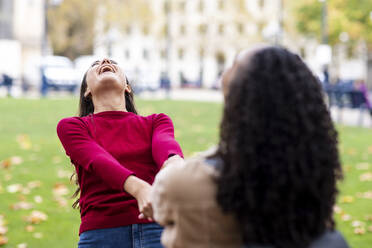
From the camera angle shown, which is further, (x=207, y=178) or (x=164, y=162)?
(x=164, y=162)

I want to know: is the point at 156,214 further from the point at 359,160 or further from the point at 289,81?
the point at 359,160

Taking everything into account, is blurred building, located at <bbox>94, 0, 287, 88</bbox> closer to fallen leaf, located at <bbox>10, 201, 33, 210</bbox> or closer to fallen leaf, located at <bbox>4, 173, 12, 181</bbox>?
fallen leaf, located at <bbox>4, 173, 12, 181</bbox>

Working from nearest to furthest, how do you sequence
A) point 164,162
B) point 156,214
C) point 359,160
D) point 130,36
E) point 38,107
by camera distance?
point 156,214 → point 164,162 → point 359,160 → point 38,107 → point 130,36

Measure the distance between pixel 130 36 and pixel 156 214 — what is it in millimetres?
87861

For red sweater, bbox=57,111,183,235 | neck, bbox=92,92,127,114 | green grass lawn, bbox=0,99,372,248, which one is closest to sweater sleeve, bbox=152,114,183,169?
red sweater, bbox=57,111,183,235

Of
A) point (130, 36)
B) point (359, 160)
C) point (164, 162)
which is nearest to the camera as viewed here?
point (164, 162)

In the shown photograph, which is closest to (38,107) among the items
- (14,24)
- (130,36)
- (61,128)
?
(61,128)

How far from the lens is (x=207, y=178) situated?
1.75 metres

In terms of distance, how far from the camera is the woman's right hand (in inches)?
86.7

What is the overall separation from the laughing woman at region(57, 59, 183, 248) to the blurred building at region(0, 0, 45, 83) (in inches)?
1399

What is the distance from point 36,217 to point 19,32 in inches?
1316

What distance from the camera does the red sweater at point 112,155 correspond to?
246cm

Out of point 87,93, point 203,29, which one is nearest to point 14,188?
point 87,93

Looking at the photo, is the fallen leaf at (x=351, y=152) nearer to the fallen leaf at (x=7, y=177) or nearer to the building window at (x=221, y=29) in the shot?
the fallen leaf at (x=7, y=177)
